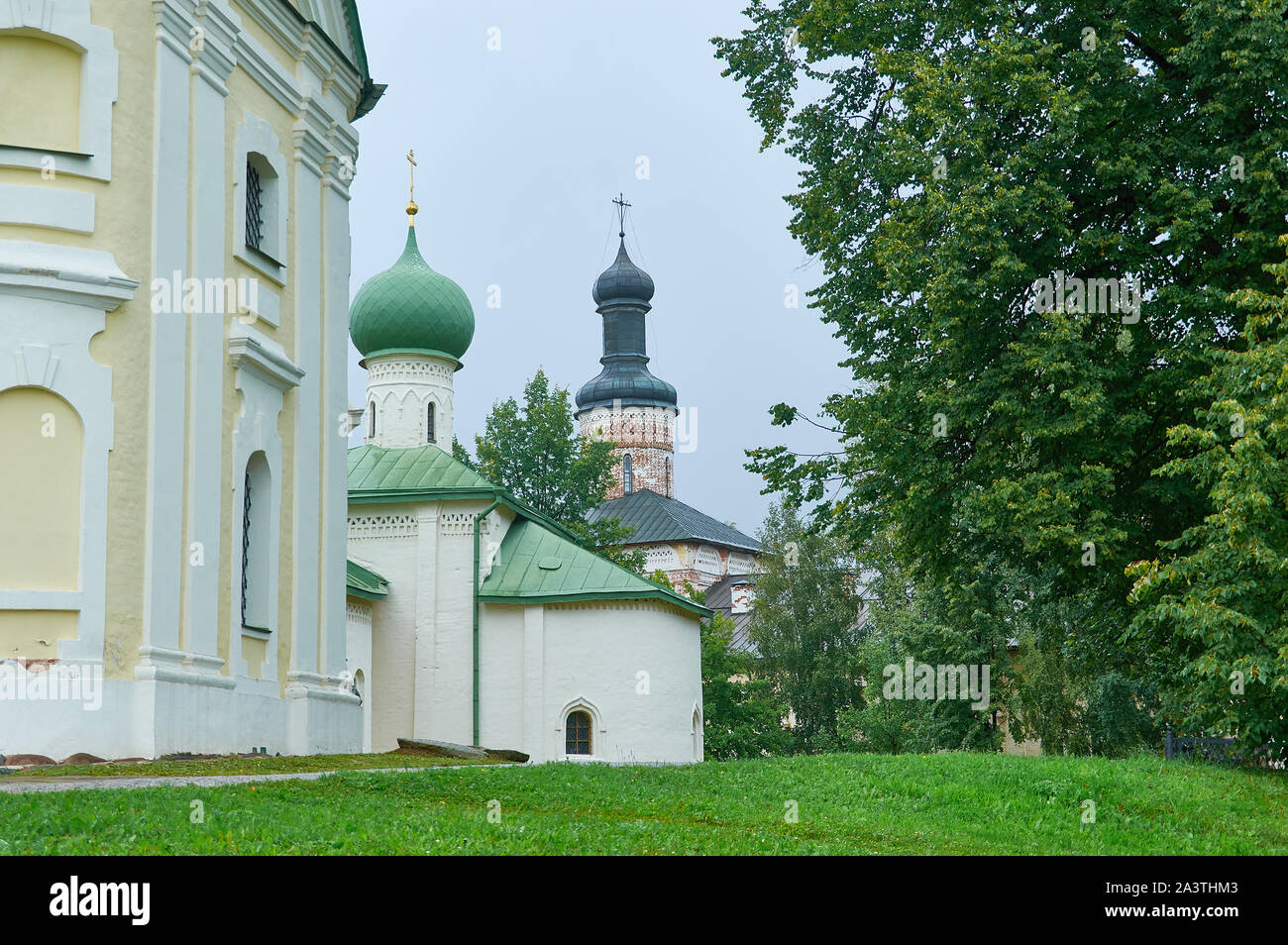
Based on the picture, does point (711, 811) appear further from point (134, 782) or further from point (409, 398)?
point (409, 398)

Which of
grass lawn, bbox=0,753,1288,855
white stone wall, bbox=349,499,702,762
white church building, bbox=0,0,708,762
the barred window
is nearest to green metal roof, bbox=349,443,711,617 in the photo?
white stone wall, bbox=349,499,702,762

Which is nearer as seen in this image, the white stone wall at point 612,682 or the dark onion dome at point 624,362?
the white stone wall at point 612,682

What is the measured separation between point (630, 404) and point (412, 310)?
152ft

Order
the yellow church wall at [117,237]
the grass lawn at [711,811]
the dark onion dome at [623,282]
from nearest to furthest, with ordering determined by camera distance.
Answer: the grass lawn at [711,811], the yellow church wall at [117,237], the dark onion dome at [623,282]

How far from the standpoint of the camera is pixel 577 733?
2767 cm

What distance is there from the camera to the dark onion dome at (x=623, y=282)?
7325 centimetres

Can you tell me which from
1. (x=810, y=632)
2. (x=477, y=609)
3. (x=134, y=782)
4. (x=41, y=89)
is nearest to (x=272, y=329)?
(x=41, y=89)

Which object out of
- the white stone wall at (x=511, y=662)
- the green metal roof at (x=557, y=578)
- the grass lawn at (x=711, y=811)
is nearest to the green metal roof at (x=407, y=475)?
the white stone wall at (x=511, y=662)

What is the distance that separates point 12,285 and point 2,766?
401cm

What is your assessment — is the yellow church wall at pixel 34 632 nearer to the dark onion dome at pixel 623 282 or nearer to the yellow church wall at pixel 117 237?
the yellow church wall at pixel 117 237

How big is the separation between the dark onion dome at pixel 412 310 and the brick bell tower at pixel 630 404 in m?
42.8

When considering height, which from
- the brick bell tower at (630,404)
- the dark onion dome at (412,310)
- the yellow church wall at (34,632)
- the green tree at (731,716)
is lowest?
the green tree at (731,716)
